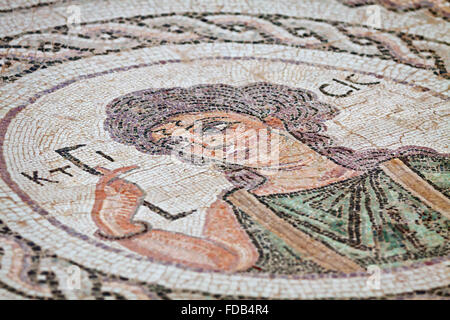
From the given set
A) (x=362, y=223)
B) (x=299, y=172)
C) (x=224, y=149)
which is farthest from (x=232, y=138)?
(x=362, y=223)

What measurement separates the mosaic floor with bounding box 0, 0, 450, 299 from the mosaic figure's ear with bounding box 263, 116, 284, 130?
16 mm

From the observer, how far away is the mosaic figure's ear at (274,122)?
6348 mm

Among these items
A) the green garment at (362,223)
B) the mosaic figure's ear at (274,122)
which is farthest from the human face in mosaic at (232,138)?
the green garment at (362,223)

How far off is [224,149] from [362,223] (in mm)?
1228

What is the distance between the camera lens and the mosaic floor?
186 inches

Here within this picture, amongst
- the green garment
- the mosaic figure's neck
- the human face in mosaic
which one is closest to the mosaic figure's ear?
the human face in mosaic

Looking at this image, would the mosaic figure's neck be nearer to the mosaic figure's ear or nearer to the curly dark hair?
the curly dark hair

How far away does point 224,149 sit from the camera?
6.01m

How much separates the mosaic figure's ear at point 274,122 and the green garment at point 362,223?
860 mm

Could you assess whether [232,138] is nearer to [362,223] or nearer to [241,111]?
[241,111]

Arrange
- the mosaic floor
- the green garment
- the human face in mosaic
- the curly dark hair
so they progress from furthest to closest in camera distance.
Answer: the curly dark hair → the human face in mosaic → the green garment → the mosaic floor

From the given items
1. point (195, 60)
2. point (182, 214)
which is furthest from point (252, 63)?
point (182, 214)

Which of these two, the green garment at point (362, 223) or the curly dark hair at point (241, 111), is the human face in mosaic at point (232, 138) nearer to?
the curly dark hair at point (241, 111)

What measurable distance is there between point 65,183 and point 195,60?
83.7 inches
